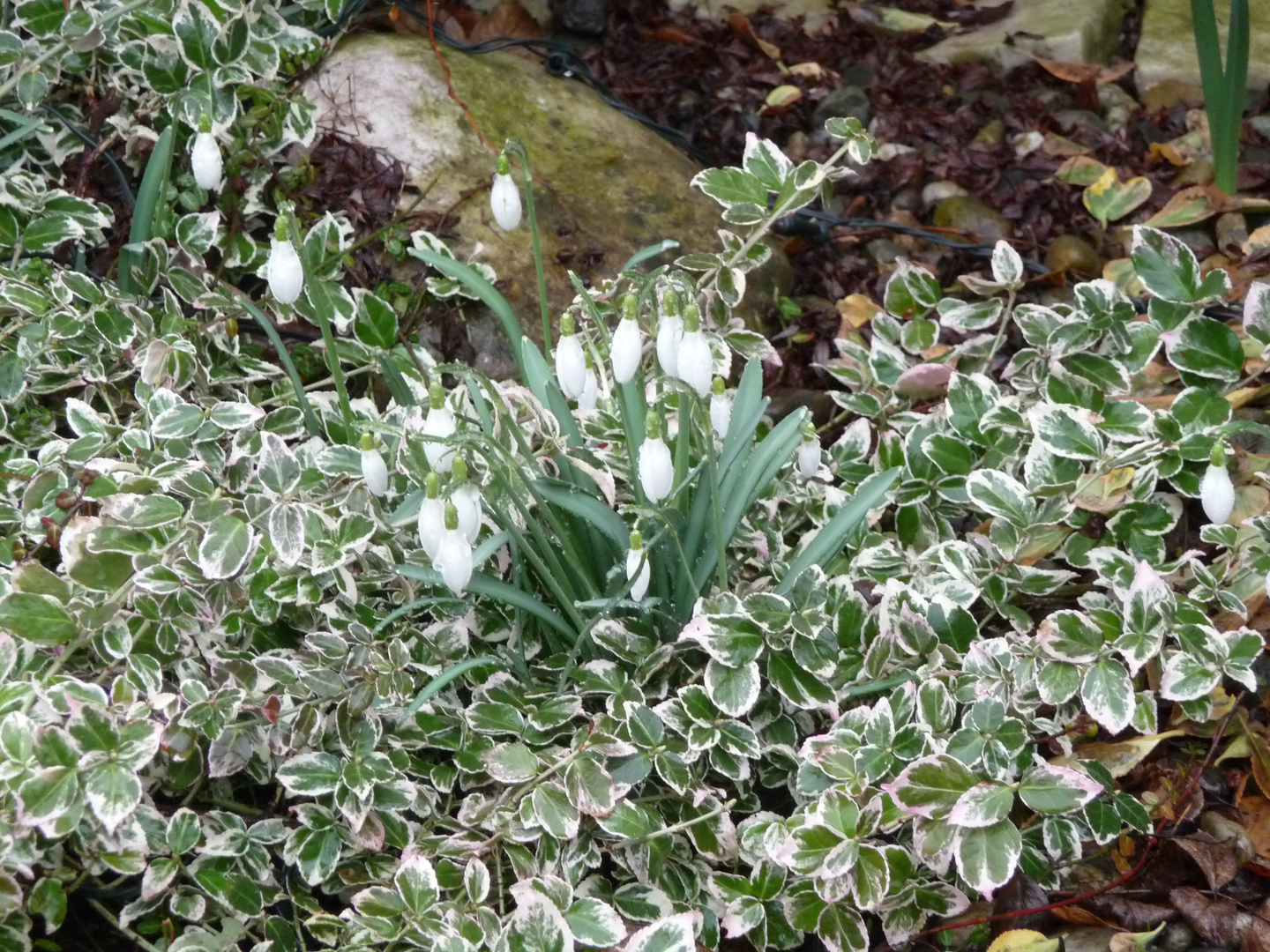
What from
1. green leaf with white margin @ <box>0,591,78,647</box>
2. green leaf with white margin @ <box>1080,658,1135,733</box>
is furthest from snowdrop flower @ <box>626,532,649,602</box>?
green leaf with white margin @ <box>0,591,78,647</box>

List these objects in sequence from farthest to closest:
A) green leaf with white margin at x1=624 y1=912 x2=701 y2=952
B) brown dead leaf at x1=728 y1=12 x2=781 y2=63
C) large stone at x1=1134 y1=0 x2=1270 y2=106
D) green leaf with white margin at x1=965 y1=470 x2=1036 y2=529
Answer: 1. brown dead leaf at x1=728 y1=12 x2=781 y2=63
2. large stone at x1=1134 y1=0 x2=1270 y2=106
3. green leaf with white margin at x1=965 y1=470 x2=1036 y2=529
4. green leaf with white margin at x1=624 y1=912 x2=701 y2=952

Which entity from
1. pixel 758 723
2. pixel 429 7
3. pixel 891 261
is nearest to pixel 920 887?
pixel 758 723

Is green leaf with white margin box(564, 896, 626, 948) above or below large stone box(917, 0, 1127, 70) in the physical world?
above

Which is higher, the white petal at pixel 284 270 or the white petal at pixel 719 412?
the white petal at pixel 284 270

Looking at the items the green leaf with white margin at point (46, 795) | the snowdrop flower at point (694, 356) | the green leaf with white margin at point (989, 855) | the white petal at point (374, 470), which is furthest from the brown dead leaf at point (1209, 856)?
the green leaf with white margin at point (46, 795)

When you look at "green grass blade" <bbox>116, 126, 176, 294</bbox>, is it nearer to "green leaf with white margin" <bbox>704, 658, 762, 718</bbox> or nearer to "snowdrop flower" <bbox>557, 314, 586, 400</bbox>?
"snowdrop flower" <bbox>557, 314, 586, 400</bbox>

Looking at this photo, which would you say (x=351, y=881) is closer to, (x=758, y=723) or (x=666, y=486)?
(x=758, y=723)

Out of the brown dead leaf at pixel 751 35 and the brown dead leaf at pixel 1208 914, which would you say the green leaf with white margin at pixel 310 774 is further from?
the brown dead leaf at pixel 751 35
